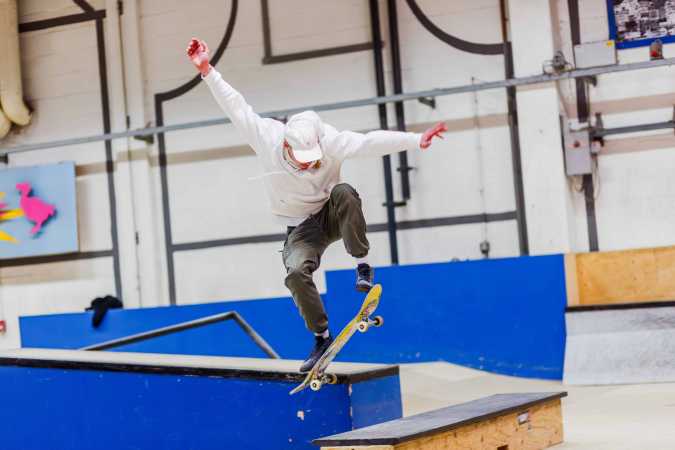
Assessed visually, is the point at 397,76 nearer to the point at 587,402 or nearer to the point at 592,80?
the point at 592,80

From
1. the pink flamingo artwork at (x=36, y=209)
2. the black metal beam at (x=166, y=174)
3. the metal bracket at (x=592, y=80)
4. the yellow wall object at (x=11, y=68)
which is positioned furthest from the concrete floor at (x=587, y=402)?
the yellow wall object at (x=11, y=68)

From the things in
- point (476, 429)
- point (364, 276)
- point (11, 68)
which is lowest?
point (476, 429)

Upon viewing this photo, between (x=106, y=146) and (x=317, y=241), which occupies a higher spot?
(x=106, y=146)

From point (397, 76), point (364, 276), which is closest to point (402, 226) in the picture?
point (397, 76)

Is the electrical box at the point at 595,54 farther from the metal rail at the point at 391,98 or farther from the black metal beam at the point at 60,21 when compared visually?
the black metal beam at the point at 60,21

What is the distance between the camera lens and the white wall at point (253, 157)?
1042 centimetres

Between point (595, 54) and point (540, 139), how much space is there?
43.4 inches

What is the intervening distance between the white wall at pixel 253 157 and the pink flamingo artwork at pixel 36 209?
420 mm

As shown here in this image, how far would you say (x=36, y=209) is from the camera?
40.4 ft

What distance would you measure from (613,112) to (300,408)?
20.9 feet

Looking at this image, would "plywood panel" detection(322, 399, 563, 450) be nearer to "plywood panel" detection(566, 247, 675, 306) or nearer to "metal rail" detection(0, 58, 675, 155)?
"plywood panel" detection(566, 247, 675, 306)

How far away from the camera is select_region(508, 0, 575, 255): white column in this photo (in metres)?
10.2

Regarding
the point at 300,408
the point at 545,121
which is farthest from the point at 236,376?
the point at 545,121

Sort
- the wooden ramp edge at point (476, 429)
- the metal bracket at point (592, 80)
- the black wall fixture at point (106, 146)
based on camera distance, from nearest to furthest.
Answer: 1. the wooden ramp edge at point (476, 429)
2. the metal bracket at point (592, 80)
3. the black wall fixture at point (106, 146)
